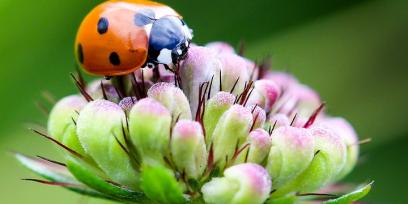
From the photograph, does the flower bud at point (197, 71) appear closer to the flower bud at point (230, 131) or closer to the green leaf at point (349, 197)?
the flower bud at point (230, 131)

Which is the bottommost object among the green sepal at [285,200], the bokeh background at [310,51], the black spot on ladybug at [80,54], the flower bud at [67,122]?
the bokeh background at [310,51]

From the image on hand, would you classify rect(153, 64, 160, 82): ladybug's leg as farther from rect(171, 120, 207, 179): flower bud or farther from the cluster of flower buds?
rect(171, 120, 207, 179): flower bud

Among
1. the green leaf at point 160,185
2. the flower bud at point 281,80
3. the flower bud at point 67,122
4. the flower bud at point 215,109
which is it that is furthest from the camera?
the flower bud at point 281,80

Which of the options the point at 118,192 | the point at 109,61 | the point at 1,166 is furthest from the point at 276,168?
the point at 1,166

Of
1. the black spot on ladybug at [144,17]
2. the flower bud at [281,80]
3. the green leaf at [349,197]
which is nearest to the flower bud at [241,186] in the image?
the green leaf at [349,197]

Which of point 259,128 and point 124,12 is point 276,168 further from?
point 124,12

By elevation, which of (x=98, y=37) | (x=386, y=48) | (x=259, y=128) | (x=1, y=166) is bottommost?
(x=1, y=166)
